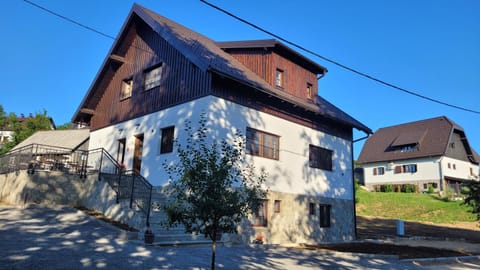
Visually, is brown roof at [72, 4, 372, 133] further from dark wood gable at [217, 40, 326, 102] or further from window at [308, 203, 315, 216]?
window at [308, 203, 315, 216]

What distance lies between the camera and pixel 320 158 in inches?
714

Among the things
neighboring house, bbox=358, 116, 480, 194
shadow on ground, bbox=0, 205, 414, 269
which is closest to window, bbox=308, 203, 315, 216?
shadow on ground, bbox=0, 205, 414, 269

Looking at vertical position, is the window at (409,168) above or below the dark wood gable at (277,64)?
below

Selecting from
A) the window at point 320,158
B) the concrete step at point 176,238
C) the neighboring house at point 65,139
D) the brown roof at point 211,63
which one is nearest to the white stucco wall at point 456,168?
the brown roof at point 211,63

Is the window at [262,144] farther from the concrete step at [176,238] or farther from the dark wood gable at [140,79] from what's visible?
the concrete step at [176,238]

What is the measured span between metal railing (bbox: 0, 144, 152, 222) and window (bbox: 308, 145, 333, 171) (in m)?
8.19

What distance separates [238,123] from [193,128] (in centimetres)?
183

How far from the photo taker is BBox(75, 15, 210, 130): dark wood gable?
48.2ft

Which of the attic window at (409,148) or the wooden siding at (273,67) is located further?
the attic window at (409,148)

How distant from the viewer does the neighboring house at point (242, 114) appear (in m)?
14.3

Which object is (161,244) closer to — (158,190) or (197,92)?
(158,190)

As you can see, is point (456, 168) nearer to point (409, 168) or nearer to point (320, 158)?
point (409, 168)

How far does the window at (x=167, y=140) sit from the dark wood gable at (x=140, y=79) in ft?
3.54

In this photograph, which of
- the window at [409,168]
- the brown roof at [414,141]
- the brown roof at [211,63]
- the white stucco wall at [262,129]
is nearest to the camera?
the brown roof at [211,63]
